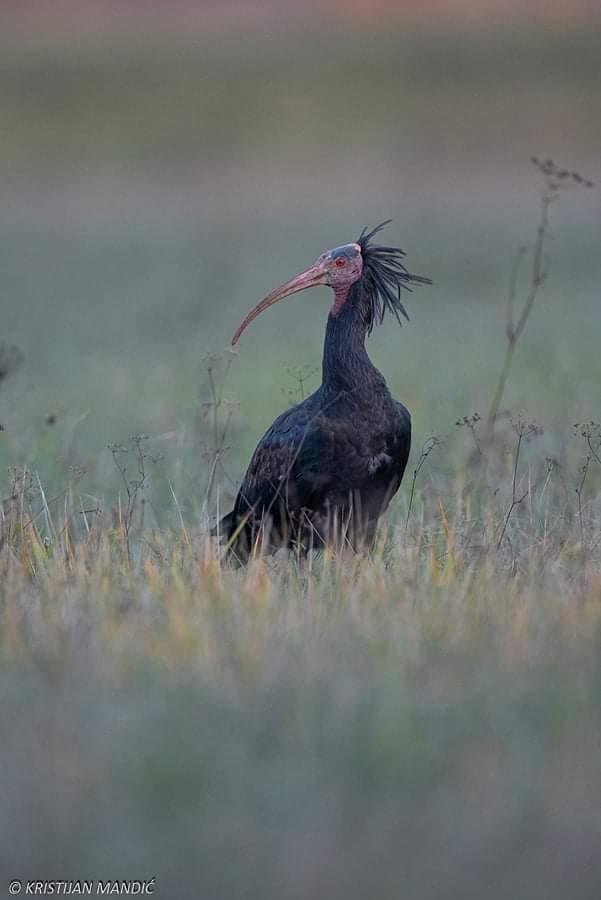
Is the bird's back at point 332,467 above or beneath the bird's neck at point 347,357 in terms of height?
beneath

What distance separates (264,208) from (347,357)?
27.5 metres

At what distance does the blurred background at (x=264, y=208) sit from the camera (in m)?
12.9

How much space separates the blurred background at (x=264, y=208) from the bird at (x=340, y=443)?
0.51 metres

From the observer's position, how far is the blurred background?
12.9 metres

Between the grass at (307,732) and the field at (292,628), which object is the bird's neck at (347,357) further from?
the grass at (307,732)

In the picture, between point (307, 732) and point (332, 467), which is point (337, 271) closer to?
point (332, 467)

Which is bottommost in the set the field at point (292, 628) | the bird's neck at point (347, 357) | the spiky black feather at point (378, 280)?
the field at point (292, 628)

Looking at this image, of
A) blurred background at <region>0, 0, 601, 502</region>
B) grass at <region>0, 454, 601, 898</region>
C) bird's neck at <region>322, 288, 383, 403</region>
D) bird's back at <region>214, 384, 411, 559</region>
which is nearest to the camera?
grass at <region>0, 454, 601, 898</region>

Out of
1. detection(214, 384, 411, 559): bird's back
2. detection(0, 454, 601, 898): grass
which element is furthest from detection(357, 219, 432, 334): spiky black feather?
detection(0, 454, 601, 898): grass

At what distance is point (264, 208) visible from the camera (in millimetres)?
34625

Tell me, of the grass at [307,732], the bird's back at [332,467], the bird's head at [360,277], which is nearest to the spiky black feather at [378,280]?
the bird's head at [360,277]

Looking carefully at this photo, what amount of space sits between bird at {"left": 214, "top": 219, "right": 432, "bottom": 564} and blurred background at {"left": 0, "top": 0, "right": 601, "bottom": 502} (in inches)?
20.0

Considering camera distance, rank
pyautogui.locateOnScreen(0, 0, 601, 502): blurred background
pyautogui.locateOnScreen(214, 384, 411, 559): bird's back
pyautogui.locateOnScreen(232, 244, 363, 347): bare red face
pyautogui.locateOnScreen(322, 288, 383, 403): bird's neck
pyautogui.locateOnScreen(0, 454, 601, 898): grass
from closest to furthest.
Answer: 1. pyautogui.locateOnScreen(0, 454, 601, 898): grass
2. pyautogui.locateOnScreen(214, 384, 411, 559): bird's back
3. pyautogui.locateOnScreen(322, 288, 383, 403): bird's neck
4. pyautogui.locateOnScreen(232, 244, 363, 347): bare red face
5. pyautogui.locateOnScreen(0, 0, 601, 502): blurred background

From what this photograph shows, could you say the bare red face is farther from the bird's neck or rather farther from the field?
the field
